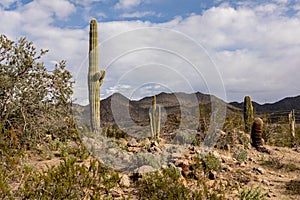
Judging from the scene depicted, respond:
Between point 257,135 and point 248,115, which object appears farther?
point 248,115

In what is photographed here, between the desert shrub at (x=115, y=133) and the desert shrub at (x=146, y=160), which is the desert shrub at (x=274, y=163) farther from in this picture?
the desert shrub at (x=115, y=133)

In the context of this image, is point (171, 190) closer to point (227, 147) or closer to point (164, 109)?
point (227, 147)

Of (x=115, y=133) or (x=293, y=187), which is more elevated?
(x=115, y=133)

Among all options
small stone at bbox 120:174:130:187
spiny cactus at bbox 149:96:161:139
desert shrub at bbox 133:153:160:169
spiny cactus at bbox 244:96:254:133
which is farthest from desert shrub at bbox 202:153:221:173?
spiny cactus at bbox 244:96:254:133

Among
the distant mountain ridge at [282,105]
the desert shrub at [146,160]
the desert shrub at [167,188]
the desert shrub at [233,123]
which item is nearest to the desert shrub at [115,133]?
the desert shrub at [233,123]

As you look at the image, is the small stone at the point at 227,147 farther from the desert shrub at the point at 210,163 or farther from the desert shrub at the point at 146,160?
the desert shrub at the point at 146,160

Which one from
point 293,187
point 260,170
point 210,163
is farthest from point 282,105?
point 210,163

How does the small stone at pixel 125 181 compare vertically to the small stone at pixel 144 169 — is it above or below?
below

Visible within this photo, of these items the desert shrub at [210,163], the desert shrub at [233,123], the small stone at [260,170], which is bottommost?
the small stone at [260,170]

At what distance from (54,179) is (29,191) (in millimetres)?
298

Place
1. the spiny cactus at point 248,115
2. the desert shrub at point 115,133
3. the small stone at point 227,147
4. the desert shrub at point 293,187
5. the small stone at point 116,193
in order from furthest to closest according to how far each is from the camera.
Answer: the spiny cactus at point 248,115 → the desert shrub at point 115,133 → the small stone at point 227,147 → the desert shrub at point 293,187 → the small stone at point 116,193

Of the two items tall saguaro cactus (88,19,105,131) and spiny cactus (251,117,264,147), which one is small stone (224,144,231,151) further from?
tall saguaro cactus (88,19,105,131)

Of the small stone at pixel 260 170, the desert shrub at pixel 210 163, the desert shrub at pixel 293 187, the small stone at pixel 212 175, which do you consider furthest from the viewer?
the small stone at pixel 260 170

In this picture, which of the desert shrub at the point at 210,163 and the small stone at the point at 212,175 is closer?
the small stone at the point at 212,175
